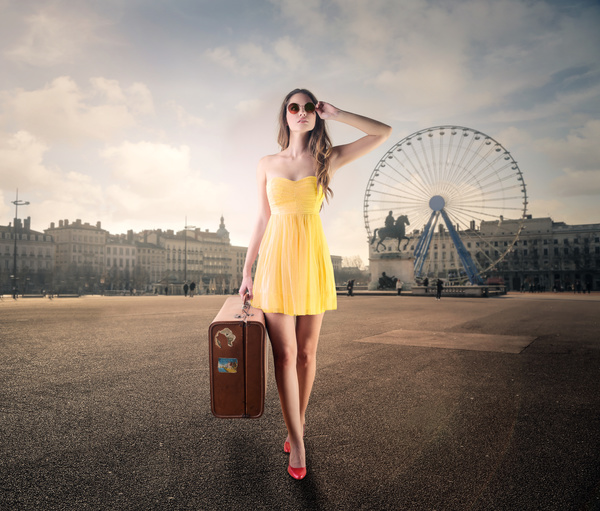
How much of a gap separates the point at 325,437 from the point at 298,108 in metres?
2.28

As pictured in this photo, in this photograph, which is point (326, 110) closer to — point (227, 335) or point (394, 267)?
point (227, 335)

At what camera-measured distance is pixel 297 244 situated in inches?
117

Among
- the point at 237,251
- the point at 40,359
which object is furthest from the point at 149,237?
the point at 40,359

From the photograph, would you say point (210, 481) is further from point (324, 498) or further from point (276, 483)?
point (324, 498)

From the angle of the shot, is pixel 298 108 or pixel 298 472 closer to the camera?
pixel 298 472

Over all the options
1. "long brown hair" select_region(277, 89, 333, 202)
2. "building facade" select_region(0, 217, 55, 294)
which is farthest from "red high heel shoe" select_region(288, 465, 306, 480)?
"building facade" select_region(0, 217, 55, 294)

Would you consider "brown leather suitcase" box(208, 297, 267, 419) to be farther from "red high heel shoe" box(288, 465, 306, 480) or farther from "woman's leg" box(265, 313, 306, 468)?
"red high heel shoe" box(288, 465, 306, 480)

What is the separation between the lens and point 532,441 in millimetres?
3395

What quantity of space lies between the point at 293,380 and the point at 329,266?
0.75 metres

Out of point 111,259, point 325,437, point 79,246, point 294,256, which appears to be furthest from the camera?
point 111,259

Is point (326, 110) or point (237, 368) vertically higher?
point (326, 110)

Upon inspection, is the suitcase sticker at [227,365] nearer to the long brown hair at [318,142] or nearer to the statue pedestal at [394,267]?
the long brown hair at [318,142]

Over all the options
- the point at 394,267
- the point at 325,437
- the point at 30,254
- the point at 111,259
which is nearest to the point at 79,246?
the point at 111,259

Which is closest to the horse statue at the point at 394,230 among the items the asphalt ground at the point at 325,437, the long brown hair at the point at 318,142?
the asphalt ground at the point at 325,437
